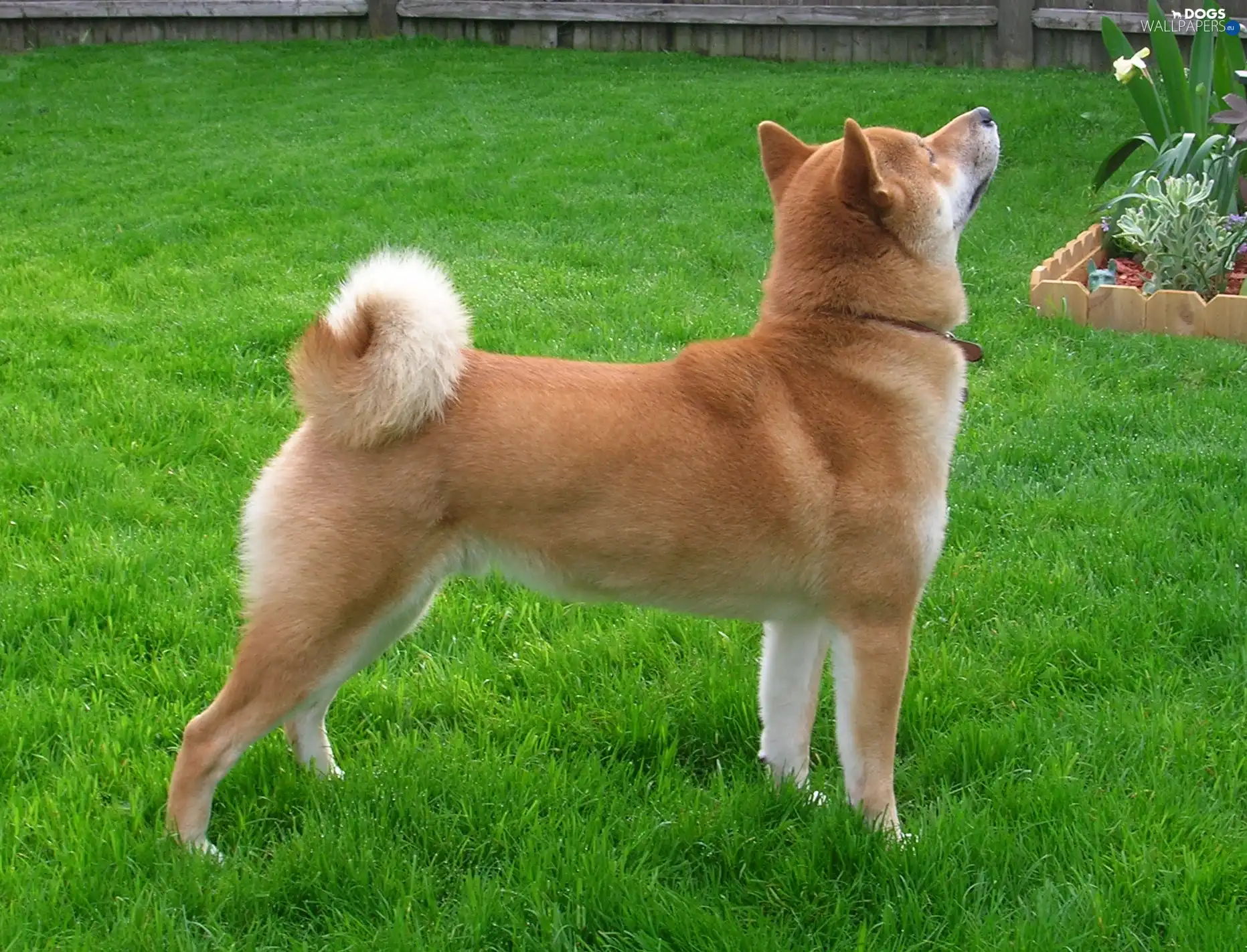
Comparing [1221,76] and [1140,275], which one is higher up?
[1221,76]

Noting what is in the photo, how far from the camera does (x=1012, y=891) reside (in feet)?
7.94

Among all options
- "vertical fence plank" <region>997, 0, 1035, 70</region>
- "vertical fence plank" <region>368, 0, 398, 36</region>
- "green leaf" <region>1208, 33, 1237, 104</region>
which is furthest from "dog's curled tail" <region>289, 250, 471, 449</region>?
"vertical fence plank" <region>368, 0, 398, 36</region>

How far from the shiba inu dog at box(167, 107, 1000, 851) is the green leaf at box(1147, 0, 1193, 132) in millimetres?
4804

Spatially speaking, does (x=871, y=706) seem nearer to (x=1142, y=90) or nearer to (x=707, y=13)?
(x=1142, y=90)

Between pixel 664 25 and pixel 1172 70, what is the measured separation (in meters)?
8.07

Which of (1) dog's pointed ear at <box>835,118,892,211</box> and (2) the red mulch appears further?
(2) the red mulch

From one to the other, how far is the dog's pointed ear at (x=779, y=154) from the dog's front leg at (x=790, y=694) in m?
1.10

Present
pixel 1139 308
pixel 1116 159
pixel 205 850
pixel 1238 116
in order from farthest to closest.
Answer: pixel 1116 159 < pixel 1139 308 < pixel 1238 116 < pixel 205 850

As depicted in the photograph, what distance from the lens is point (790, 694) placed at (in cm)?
286

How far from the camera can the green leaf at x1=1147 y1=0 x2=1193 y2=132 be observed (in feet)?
22.0

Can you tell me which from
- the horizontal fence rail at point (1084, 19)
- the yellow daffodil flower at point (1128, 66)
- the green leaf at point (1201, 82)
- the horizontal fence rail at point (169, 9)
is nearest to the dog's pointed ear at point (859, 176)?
the yellow daffodil flower at point (1128, 66)

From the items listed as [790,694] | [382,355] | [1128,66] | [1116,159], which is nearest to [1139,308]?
[1128,66]

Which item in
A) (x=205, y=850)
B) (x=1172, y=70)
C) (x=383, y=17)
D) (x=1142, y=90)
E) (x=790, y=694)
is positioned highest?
(x=383, y=17)

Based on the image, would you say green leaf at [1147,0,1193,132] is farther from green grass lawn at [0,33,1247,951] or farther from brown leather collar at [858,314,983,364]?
brown leather collar at [858,314,983,364]
